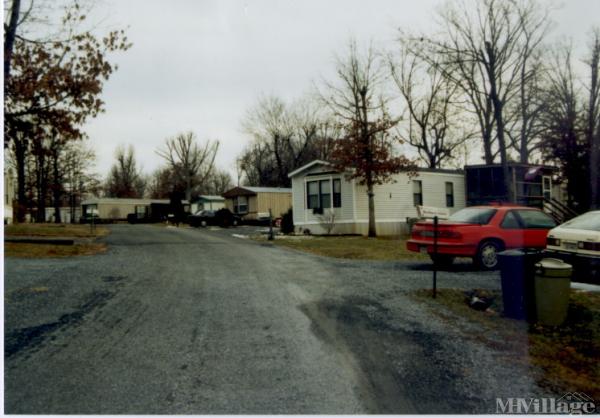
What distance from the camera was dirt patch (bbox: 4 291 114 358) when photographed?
553 cm

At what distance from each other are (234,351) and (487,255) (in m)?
7.74

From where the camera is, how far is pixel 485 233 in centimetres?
1151

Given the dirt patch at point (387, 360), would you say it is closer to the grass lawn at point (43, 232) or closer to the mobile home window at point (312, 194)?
the grass lawn at point (43, 232)

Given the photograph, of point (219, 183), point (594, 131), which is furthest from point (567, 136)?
point (219, 183)

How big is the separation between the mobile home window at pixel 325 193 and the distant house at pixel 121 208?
2521cm

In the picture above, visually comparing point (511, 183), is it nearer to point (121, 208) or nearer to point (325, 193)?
point (325, 193)

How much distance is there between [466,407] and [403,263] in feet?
29.0

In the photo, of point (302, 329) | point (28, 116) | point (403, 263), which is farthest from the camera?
point (403, 263)

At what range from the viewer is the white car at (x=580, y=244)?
931 centimetres

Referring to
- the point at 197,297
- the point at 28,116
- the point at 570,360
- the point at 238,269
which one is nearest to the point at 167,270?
the point at 238,269

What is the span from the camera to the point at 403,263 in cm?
1324

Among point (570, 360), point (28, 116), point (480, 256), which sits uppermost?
point (28, 116)

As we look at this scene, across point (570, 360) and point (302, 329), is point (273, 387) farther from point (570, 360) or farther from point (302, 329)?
point (570, 360)

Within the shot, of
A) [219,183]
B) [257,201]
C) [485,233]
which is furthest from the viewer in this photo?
[219,183]
